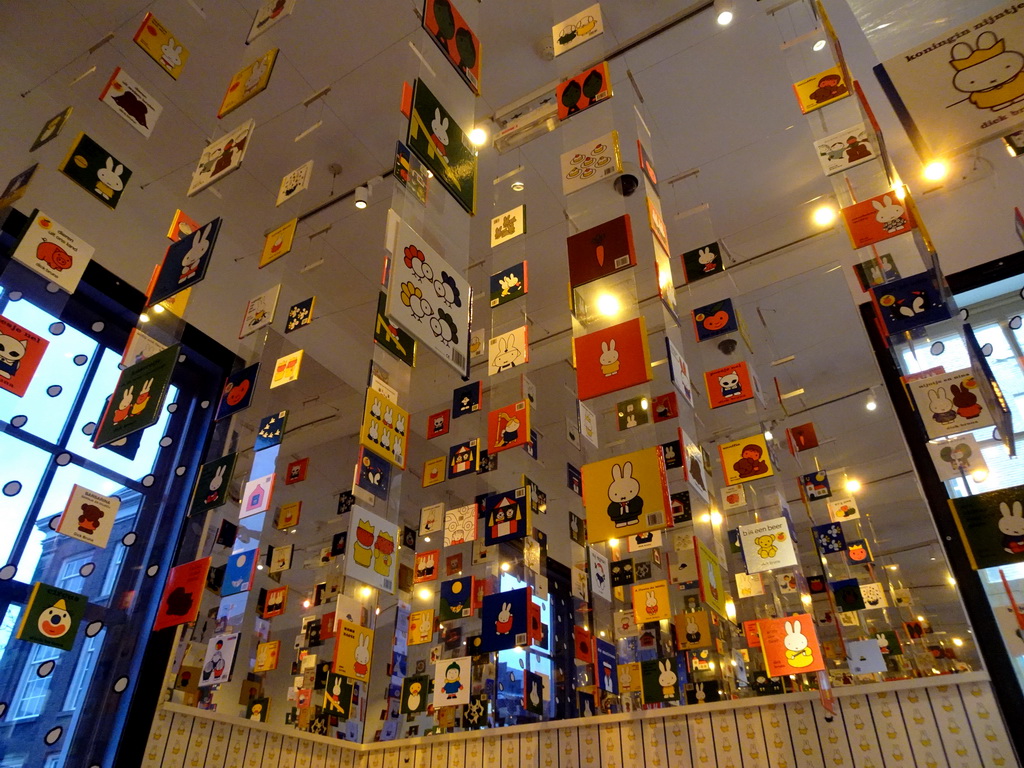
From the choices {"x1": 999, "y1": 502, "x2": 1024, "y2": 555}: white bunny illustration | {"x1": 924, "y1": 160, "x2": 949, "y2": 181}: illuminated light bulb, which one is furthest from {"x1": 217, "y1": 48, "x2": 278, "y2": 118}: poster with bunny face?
{"x1": 924, "y1": 160, "x2": 949, "y2": 181}: illuminated light bulb

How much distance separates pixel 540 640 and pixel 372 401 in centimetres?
171

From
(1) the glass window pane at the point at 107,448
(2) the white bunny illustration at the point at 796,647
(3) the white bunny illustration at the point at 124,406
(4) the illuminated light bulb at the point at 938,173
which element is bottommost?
(2) the white bunny illustration at the point at 796,647

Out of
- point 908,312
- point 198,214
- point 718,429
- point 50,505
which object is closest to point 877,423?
point 718,429

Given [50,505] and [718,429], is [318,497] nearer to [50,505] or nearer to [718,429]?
[50,505]

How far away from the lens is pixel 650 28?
5.03 meters

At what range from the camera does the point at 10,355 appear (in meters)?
3.76

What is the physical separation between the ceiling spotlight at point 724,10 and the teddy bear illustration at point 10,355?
4823 millimetres

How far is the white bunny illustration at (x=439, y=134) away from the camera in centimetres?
373

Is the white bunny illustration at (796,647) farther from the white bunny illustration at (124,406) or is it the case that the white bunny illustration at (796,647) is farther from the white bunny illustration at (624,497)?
the white bunny illustration at (124,406)

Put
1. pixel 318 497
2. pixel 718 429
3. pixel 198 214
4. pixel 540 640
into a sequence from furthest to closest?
1. pixel 318 497
2. pixel 718 429
3. pixel 198 214
4. pixel 540 640

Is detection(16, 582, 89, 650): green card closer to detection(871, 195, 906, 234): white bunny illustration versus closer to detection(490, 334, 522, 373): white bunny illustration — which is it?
detection(490, 334, 522, 373): white bunny illustration

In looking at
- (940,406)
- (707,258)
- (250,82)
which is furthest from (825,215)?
(250,82)

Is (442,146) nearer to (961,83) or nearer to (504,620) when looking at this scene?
(961,83)

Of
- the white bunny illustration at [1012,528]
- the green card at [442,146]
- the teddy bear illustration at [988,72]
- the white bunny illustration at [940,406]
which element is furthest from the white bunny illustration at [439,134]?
the white bunny illustration at [1012,528]
